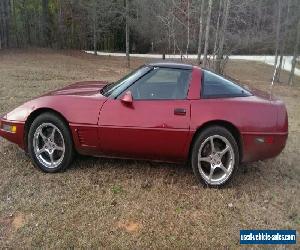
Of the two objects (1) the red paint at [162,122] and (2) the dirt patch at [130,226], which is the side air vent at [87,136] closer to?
(1) the red paint at [162,122]

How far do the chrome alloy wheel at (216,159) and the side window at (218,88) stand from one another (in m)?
0.55

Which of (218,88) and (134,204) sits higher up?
(218,88)

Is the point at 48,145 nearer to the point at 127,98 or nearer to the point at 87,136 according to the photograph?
the point at 87,136

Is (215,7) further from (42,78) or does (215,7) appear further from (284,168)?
(284,168)

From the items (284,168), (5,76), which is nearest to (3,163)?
(284,168)

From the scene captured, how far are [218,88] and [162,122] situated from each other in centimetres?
83

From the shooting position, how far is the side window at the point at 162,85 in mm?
4449

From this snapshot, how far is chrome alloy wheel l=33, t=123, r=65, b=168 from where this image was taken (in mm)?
4586

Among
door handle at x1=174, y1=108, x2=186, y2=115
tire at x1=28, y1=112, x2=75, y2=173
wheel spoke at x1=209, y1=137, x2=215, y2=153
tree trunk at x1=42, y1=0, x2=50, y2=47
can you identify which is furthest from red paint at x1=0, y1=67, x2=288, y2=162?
tree trunk at x1=42, y1=0, x2=50, y2=47

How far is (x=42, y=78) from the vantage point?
13.2 meters

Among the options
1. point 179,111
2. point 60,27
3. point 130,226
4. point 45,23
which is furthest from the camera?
point 60,27

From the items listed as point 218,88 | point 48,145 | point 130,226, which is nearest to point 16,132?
point 48,145

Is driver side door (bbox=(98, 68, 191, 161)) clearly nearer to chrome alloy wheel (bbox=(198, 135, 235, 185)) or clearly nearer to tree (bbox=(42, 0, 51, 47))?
chrome alloy wheel (bbox=(198, 135, 235, 185))

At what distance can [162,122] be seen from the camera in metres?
4.32
